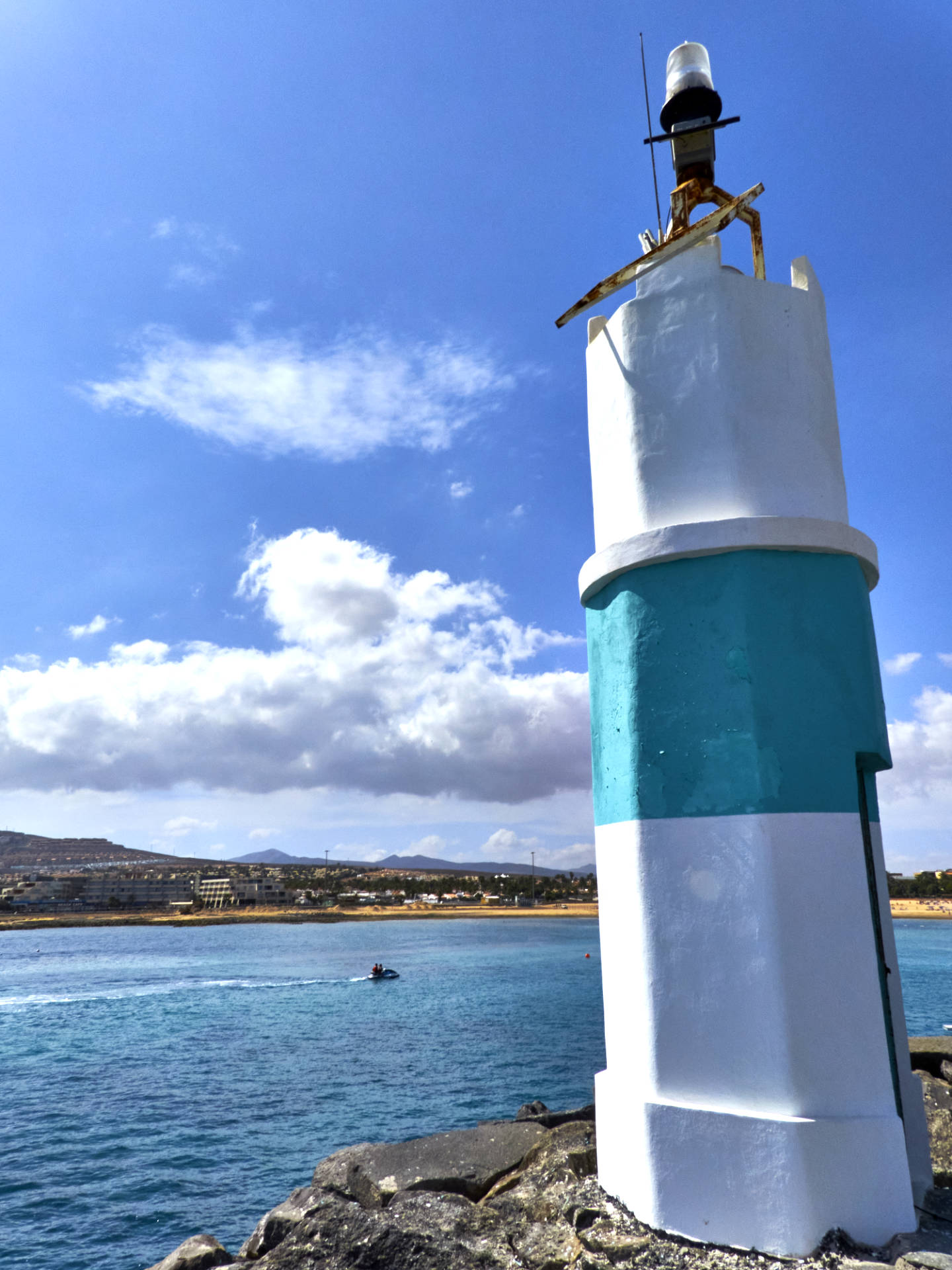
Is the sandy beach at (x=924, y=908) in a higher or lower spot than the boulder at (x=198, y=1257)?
lower

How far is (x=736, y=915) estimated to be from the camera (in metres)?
5.88

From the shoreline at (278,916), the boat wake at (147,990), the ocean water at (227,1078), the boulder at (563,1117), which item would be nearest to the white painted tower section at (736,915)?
the boulder at (563,1117)

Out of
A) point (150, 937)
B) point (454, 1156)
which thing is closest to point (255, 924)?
point (150, 937)

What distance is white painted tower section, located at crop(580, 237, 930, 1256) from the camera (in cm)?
545

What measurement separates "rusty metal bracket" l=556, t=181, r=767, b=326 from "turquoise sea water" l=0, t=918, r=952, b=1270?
14.3 metres

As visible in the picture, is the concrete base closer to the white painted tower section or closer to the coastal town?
the white painted tower section

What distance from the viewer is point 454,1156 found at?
955cm

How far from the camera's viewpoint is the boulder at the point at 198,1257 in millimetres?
9047

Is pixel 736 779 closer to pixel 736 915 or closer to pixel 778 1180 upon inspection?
pixel 736 915

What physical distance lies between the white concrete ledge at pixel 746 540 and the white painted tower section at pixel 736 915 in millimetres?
16

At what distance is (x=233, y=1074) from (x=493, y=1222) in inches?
856

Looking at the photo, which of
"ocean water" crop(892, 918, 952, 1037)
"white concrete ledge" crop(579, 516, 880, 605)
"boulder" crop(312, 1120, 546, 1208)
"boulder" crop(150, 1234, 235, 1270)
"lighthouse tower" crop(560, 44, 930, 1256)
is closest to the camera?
"lighthouse tower" crop(560, 44, 930, 1256)

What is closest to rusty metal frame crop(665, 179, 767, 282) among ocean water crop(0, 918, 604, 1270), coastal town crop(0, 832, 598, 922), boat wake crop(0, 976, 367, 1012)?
Answer: ocean water crop(0, 918, 604, 1270)

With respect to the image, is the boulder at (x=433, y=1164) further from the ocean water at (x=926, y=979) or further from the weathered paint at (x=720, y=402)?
the ocean water at (x=926, y=979)
